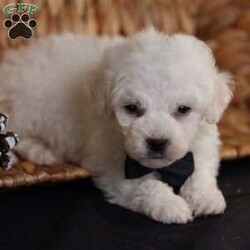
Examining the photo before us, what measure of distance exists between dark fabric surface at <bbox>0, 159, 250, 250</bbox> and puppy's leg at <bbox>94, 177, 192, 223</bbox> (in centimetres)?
3

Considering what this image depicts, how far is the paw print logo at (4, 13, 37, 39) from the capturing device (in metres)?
2.82

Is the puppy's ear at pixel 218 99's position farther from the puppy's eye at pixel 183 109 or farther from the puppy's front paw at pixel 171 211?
the puppy's front paw at pixel 171 211

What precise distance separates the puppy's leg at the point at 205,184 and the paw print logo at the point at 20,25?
941 mm

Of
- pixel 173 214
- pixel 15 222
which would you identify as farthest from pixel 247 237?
pixel 15 222

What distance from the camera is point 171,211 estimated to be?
2.04 m

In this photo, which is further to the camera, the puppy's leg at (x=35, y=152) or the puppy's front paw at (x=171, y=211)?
the puppy's leg at (x=35, y=152)

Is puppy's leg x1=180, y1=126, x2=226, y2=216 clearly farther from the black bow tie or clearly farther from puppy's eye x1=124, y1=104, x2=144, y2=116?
puppy's eye x1=124, y1=104, x2=144, y2=116

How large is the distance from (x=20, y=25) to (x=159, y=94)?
43.1 inches

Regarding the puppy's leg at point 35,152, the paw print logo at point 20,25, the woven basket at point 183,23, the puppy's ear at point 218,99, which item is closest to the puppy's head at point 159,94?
the puppy's ear at point 218,99

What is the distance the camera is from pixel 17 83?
2498mm

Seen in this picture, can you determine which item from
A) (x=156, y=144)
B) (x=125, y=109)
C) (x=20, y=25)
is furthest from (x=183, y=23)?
(x=156, y=144)
